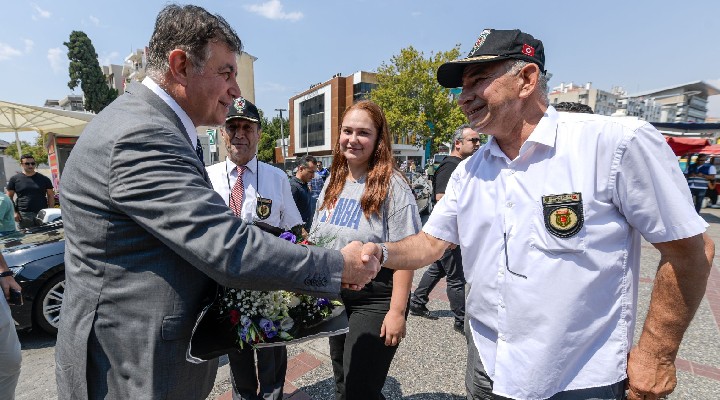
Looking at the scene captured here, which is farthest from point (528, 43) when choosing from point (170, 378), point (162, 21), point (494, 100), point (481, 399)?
point (170, 378)

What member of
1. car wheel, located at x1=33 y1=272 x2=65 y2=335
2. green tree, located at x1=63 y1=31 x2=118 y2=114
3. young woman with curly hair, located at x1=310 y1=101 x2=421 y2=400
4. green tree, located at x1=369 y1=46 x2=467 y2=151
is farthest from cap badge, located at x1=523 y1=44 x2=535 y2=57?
green tree, located at x1=63 y1=31 x2=118 y2=114

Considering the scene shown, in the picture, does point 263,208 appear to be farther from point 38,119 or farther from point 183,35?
point 38,119

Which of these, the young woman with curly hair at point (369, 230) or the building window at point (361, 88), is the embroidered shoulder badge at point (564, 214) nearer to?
the young woman with curly hair at point (369, 230)

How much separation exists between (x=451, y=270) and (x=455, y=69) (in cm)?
304

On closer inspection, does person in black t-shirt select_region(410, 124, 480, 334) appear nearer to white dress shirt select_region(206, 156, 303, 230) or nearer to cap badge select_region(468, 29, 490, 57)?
white dress shirt select_region(206, 156, 303, 230)

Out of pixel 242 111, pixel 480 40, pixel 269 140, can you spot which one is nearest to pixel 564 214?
pixel 480 40

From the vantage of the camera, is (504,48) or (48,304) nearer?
(504,48)

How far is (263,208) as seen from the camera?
120 inches

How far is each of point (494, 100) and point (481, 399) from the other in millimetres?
1430

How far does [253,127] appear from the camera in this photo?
3119mm

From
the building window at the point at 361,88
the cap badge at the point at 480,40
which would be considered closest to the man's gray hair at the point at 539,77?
the cap badge at the point at 480,40

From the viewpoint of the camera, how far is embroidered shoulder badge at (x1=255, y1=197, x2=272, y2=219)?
9.97 ft

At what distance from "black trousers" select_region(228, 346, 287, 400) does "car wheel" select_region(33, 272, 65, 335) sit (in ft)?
9.82

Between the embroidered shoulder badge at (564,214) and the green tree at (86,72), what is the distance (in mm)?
48618
